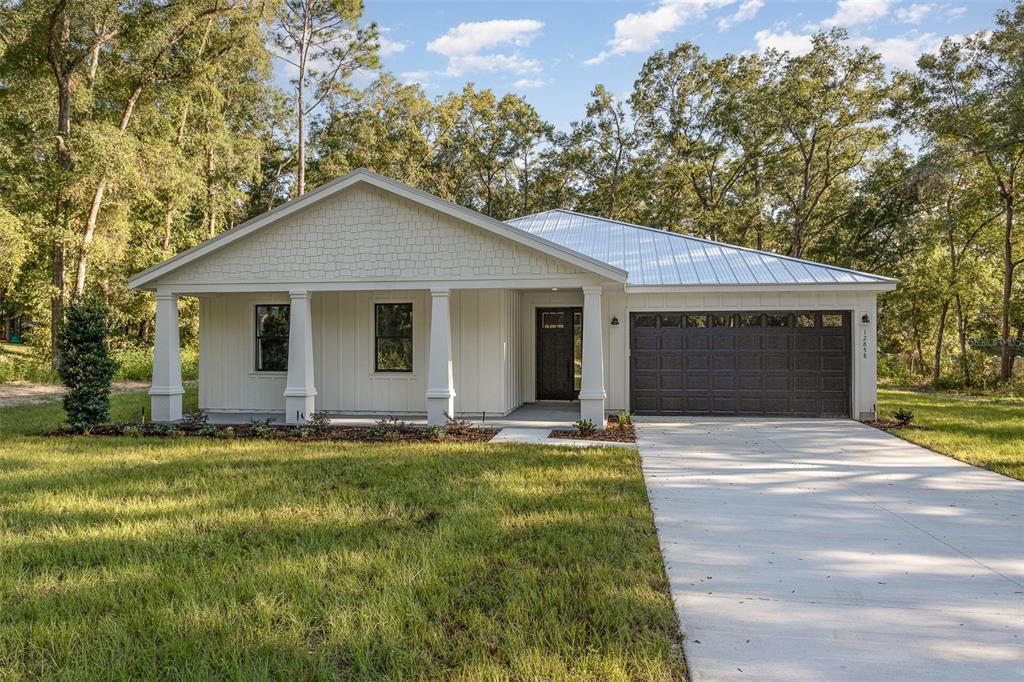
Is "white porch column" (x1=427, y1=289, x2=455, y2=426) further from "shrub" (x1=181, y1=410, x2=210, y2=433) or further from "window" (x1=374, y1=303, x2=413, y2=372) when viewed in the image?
"shrub" (x1=181, y1=410, x2=210, y2=433)

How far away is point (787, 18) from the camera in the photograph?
12914mm

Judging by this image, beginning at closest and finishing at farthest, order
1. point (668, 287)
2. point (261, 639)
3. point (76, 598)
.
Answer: point (261, 639) → point (76, 598) → point (668, 287)

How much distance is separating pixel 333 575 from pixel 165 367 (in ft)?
29.2

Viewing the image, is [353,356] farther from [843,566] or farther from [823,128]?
[823,128]

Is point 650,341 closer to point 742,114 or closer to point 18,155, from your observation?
point 742,114

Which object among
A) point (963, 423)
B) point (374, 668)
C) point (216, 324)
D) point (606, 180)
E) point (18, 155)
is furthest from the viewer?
point (606, 180)

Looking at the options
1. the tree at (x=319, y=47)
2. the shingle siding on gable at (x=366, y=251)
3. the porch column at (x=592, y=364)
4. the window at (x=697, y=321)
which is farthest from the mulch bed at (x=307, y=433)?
the tree at (x=319, y=47)

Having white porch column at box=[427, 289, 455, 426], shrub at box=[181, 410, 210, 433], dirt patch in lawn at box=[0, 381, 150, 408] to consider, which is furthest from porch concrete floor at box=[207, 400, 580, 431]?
dirt patch in lawn at box=[0, 381, 150, 408]

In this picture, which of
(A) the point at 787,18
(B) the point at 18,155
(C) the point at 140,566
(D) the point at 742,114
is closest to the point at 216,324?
(C) the point at 140,566

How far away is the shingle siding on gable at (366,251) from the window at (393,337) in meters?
1.64

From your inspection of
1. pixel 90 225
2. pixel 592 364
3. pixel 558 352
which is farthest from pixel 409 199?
pixel 90 225

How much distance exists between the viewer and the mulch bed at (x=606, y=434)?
8828 millimetres

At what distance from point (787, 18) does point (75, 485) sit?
15.9 m

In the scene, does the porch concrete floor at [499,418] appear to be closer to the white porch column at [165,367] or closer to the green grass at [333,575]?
the white porch column at [165,367]
